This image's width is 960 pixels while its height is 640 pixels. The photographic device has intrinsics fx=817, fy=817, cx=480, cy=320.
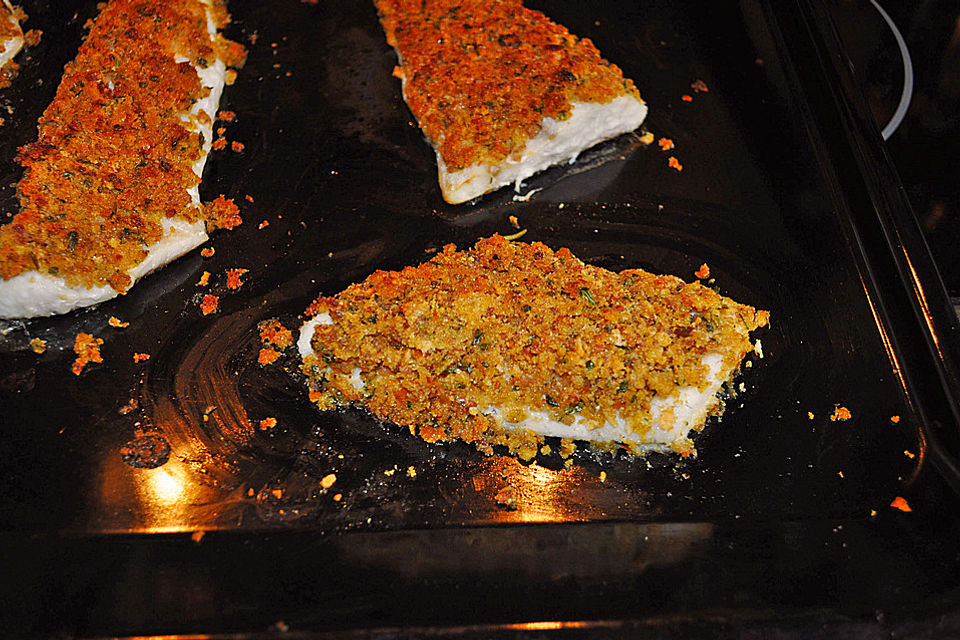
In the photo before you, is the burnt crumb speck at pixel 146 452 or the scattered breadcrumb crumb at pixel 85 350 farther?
the scattered breadcrumb crumb at pixel 85 350

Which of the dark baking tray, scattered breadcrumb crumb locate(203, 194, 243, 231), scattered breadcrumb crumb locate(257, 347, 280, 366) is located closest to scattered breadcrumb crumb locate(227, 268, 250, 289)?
the dark baking tray

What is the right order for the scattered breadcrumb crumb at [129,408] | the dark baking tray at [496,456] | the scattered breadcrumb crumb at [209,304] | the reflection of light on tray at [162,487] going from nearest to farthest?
the dark baking tray at [496,456], the reflection of light on tray at [162,487], the scattered breadcrumb crumb at [129,408], the scattered breadcrumb crumb at [209,304]

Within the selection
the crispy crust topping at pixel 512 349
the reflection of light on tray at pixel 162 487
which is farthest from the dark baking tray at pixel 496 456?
the crispy crust topping at pixel 512 349

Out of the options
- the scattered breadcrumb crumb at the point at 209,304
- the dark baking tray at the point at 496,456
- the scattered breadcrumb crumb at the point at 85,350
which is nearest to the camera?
the dark baking tray at the point at 496,456

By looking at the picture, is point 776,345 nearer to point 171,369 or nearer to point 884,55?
point 884,55

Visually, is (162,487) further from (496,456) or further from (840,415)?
(840,415)

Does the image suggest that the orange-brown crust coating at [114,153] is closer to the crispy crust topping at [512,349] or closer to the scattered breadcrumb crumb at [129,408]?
the scattered breadcrumb crumb at [129,408]

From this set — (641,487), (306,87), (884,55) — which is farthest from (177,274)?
(884,55)

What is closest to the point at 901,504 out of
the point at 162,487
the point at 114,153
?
the point at 162,487

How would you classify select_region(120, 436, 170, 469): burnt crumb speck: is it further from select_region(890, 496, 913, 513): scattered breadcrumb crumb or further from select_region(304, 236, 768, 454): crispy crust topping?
select_region(890, 496, 913, 513): scattered breadcrumb crumb
